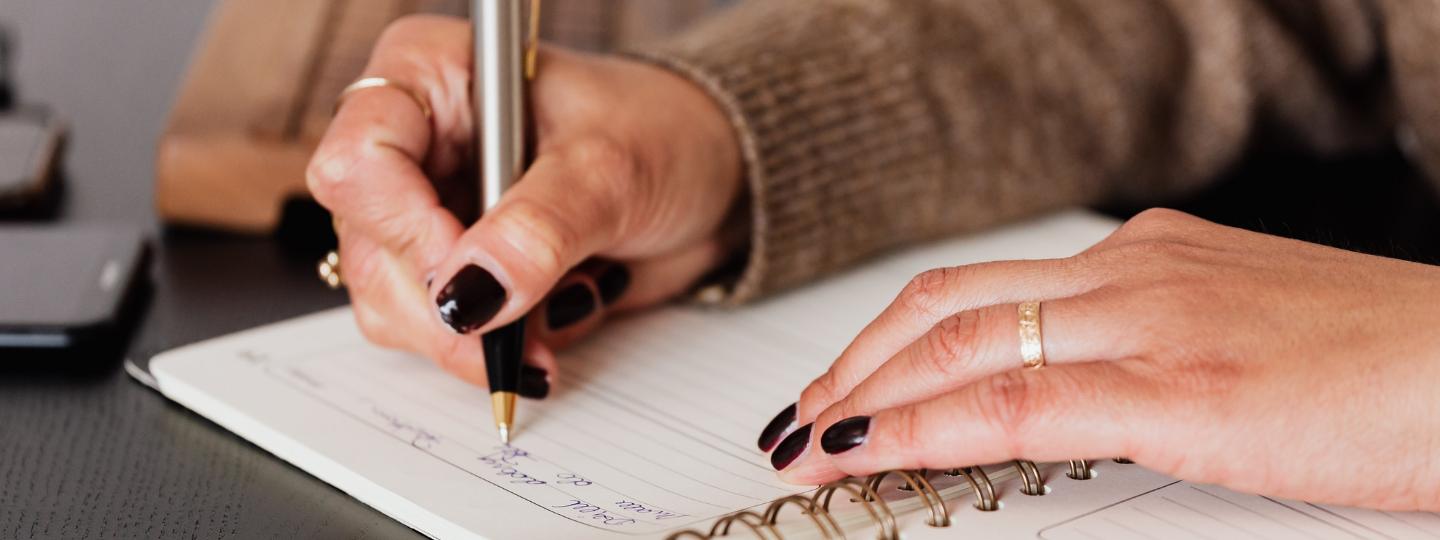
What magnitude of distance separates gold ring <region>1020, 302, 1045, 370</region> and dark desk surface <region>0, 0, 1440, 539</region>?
182 millimetres

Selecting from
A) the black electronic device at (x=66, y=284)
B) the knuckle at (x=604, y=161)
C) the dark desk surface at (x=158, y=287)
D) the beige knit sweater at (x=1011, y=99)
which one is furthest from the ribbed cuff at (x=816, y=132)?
the black electronic device at (x=66, y=284)

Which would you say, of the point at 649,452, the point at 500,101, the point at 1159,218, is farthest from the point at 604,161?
the point at 1159,218

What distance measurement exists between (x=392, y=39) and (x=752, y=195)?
0.76ft

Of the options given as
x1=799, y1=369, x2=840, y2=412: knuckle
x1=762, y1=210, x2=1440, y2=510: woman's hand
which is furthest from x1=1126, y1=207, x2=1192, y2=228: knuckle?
x1=799, y1=369, x2=840, y2=412: knuckle

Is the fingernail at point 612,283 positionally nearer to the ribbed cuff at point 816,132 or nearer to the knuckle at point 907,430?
the ribbed cuff at point 816,132

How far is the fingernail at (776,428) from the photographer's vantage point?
2.00ft

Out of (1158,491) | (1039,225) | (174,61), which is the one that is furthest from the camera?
(174,61)

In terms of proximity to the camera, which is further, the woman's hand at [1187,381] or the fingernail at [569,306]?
the fingernail at [569,306]

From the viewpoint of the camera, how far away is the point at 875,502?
538mm

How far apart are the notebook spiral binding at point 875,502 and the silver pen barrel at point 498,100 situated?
0.24 metres

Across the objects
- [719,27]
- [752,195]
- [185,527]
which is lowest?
[185,527]

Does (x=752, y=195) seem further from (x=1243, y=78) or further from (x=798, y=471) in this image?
(x=1243, y=78)

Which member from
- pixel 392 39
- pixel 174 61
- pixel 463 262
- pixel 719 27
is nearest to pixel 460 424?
pixel 463 262

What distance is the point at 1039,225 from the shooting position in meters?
0.96
